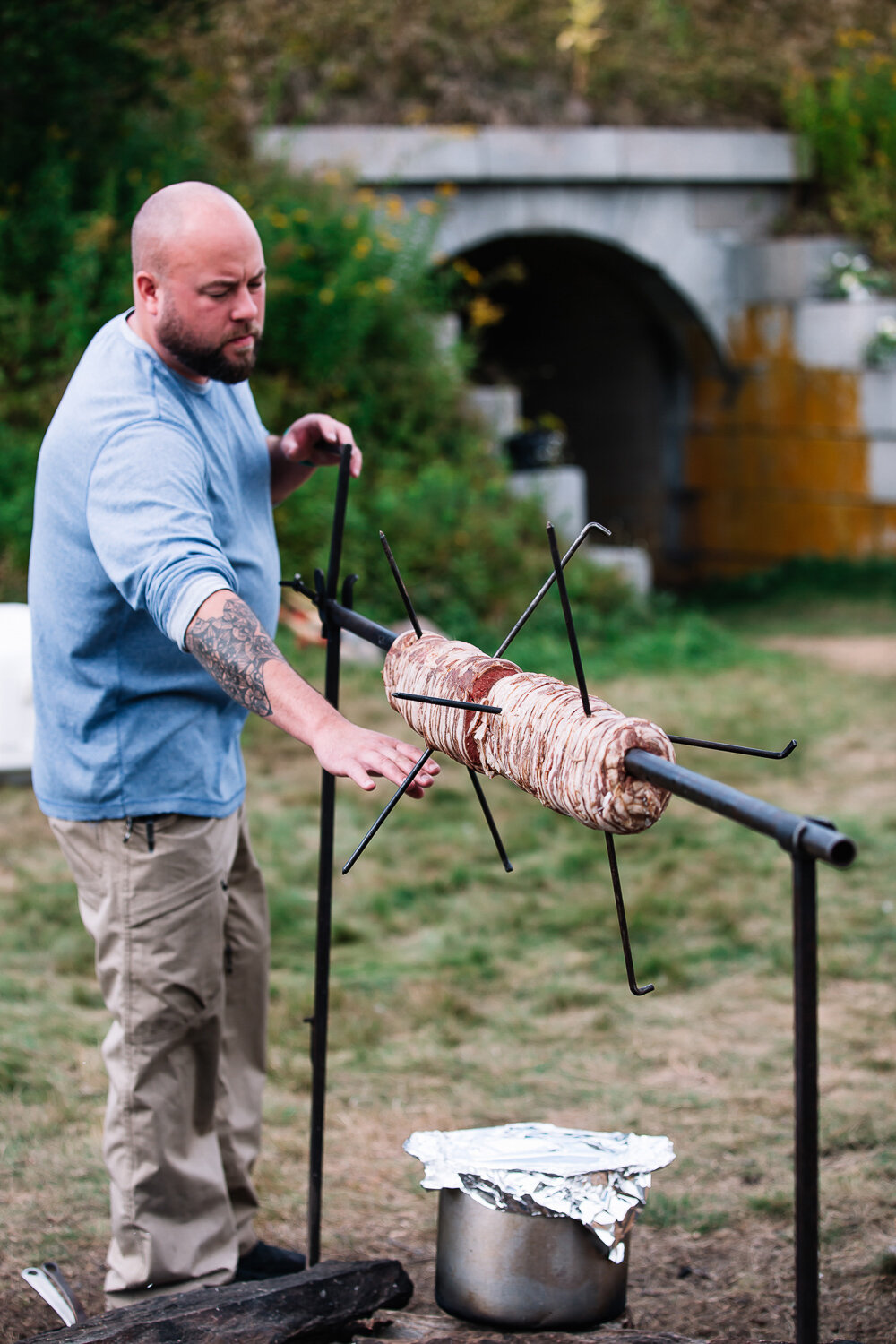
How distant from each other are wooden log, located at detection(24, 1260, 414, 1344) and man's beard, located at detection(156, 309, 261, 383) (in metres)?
1.50

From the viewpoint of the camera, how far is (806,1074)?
143 centimetres

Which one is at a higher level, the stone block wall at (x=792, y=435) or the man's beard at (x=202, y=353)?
the stone block wall at (x=792, y=435)

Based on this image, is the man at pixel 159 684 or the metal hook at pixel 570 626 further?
the man at pixel 159 684

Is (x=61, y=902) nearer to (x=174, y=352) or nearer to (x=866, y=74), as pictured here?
(x=174, y=352)

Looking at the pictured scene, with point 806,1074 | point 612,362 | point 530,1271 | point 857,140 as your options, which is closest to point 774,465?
point 612,362

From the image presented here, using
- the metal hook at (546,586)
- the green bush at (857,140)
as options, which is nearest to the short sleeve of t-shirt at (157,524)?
the metal hook at (546,586)

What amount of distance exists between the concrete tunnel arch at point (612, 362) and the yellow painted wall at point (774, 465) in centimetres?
23

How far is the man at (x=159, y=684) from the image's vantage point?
2.21m

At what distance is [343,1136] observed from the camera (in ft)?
11.2

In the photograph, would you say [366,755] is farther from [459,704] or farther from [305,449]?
[305,449]

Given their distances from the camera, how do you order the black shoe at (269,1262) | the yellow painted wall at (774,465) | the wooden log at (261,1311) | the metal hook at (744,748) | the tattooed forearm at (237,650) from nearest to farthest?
the metal hook at (744,748) < the tattooed forearm at (237,650) < the wooden log at (261,1311) < the black shoe at (269,1262) < the yellow painted wall at (774,465)

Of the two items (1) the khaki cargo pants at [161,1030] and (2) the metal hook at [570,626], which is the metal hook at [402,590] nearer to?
(2) the metal hook at [570,626]

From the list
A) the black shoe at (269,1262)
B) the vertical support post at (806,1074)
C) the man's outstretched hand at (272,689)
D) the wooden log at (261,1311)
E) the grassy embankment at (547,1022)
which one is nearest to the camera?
the vertical support post at (806,1074)

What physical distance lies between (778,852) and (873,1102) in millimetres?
1824
